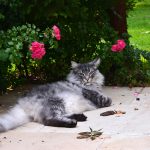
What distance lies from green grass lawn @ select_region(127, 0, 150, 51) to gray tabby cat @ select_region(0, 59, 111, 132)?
5220 millimetres

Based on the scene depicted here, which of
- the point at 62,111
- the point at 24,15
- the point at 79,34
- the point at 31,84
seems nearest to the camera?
the point at 62,111

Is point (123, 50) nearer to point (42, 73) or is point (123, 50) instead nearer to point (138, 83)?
point (138, 83)


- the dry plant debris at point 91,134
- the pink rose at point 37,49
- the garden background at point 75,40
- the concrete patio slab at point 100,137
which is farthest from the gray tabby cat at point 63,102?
the garden background at point 75,40

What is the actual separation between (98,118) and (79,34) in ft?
7.79

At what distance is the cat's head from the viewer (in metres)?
8.30

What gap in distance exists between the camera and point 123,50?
9875 millimetres

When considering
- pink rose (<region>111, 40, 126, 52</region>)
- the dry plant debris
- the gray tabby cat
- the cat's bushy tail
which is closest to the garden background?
pink rose (<region>111, 40, 126, 52</region>)

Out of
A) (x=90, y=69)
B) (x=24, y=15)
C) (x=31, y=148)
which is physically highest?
(x=24, y=15)

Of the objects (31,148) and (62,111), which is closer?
(31,148)

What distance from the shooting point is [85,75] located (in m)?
8.30

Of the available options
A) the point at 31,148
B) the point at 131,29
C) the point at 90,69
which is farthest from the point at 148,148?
the point at 131,29

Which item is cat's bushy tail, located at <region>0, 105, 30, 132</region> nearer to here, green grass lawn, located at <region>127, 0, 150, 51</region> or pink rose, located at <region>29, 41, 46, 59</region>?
pink rose, located at <region>29, 41, 46, 59</region>

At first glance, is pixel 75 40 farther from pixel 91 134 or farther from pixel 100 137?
pixel 100 137

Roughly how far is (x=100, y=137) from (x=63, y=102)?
118cm
